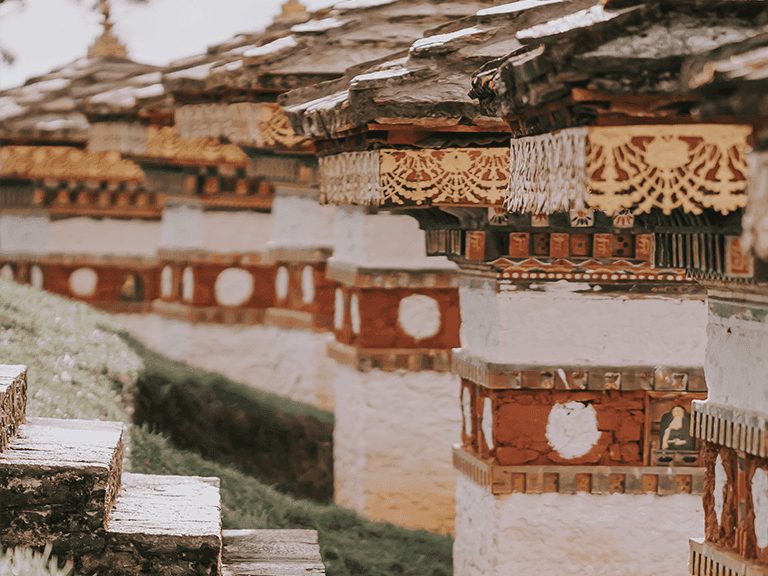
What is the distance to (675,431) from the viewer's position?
459cm

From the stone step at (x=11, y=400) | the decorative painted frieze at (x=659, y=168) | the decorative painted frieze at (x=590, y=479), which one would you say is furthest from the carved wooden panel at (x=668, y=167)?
the decorative painted frieze at (x=590, y=479)

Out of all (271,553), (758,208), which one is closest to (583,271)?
(271,553)

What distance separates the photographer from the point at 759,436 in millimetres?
2463

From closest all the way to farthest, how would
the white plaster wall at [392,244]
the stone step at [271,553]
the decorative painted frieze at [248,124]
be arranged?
the stone step at [271,553] < the decorative painted frieze at [248,124] < the white plaster wall at [392,244]

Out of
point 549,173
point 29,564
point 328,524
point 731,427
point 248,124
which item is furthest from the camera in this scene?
point 248,124

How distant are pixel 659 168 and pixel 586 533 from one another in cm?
268

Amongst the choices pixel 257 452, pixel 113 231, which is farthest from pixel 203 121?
pixel 113 231

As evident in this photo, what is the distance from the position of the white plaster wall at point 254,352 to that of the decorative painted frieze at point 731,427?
5.70 meters

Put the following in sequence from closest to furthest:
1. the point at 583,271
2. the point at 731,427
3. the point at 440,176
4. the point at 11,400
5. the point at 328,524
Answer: the point at 731,427
the point at 11,400
the point at 440,176
the point at 583,271
the point at 328,524

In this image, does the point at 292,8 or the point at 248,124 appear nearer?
the point at 248,124

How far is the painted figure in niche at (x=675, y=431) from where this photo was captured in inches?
180

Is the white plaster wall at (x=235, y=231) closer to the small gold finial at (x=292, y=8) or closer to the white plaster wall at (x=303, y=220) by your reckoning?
the white plaster wall at (x=303, y=220)

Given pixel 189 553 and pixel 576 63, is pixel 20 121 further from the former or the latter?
pixel 576 63

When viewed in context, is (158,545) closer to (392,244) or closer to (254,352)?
(392,244)
